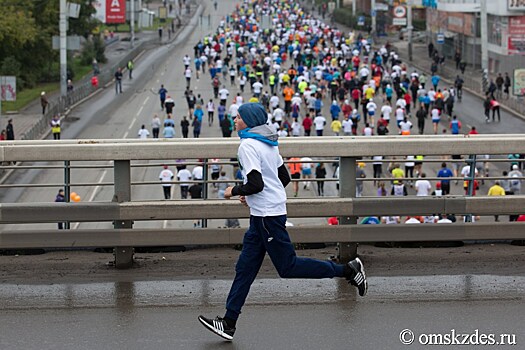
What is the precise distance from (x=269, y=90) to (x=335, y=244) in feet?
180

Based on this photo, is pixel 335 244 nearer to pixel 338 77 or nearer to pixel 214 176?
pixel 214 176

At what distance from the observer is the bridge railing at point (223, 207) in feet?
28.9

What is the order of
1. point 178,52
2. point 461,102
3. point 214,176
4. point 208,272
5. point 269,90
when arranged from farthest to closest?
1. point 178,52
2. point 269,90
3. point 461,102
4. point 214,176
5. point 208,272

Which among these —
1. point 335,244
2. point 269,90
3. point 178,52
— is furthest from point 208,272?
point 178,52

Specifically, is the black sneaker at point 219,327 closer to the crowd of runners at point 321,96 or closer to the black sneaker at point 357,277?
the black sneaker at point 357,277

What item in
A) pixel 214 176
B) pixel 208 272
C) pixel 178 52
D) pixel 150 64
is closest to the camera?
pixel 208 272

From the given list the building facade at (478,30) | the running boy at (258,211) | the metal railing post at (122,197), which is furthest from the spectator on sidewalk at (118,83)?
the running boy at (258,211)

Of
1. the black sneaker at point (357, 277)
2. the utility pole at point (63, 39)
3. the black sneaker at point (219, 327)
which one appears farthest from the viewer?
the utility pole at point (63, 39)

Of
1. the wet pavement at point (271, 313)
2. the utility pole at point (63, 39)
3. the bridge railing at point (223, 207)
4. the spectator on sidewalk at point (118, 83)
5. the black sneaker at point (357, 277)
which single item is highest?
the utility pole at point (63, 39)

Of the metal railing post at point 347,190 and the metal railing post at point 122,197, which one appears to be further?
the metal railing post at point 347,190

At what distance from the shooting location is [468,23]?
77.0 metres

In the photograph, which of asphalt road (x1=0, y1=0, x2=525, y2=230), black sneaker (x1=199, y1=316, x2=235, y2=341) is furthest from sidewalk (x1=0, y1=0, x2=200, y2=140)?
black sneaker (x1=199, y1=316, x2=235, y2=341)

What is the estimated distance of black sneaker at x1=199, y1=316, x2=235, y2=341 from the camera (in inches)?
280

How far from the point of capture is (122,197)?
908 cm
